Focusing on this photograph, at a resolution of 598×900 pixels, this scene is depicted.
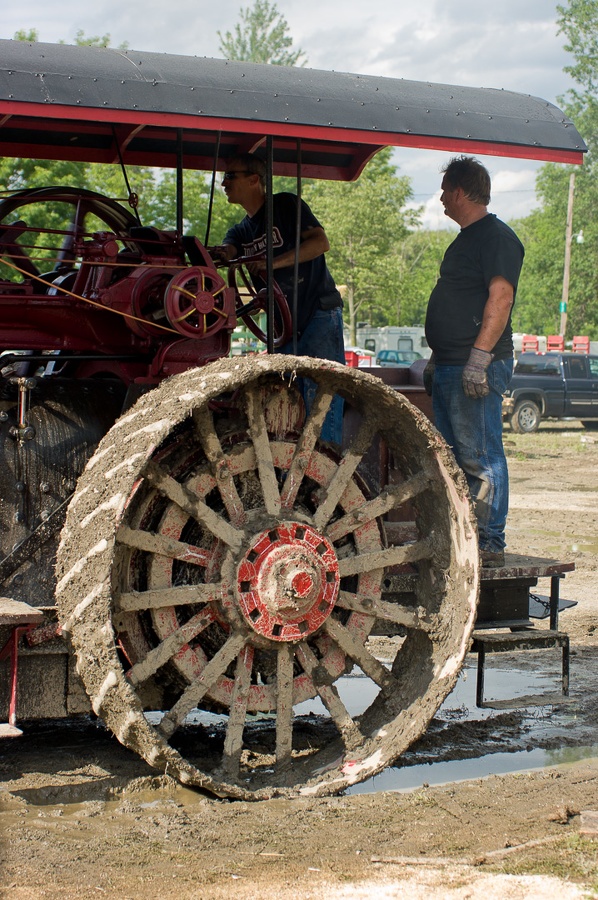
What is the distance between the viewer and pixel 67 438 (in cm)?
426

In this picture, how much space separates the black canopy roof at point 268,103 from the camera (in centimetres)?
360

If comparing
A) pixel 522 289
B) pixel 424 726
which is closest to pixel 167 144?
pixel 424 726

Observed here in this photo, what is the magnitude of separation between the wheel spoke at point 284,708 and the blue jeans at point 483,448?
133 centimetres

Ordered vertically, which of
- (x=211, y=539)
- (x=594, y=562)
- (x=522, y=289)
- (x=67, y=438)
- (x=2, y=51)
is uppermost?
(x=522, y=289)

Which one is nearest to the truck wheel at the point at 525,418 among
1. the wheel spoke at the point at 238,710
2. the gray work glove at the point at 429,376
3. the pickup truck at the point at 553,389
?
the pickup truck at the point at 553,389

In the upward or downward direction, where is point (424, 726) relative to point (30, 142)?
downward

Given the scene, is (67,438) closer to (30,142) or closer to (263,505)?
(263,505)

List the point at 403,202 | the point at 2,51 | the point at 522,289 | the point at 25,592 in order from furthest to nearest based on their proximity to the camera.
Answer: the point at 522,289 → the point at 403,202 → the point at 25,592 → the point at 2,51

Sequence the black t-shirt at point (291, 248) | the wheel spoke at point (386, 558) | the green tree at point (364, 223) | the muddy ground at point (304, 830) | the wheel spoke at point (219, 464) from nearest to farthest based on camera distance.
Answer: the muddy ground at point (304, 830)
the wheel spoke at point (219, 464)
the wheel spoke at point (386, 558)
the black t-shirt at point (291, 248)
the green tree at point (364, 223)

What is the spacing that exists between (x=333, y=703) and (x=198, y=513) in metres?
0.90

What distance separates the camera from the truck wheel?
2384 cm

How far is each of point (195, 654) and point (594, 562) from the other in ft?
18.7

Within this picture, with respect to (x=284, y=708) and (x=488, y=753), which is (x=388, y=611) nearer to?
(x=284, y=708)

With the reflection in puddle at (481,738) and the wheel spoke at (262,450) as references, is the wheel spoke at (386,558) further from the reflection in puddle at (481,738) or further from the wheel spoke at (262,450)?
the reflection in puddle at (481,738)
